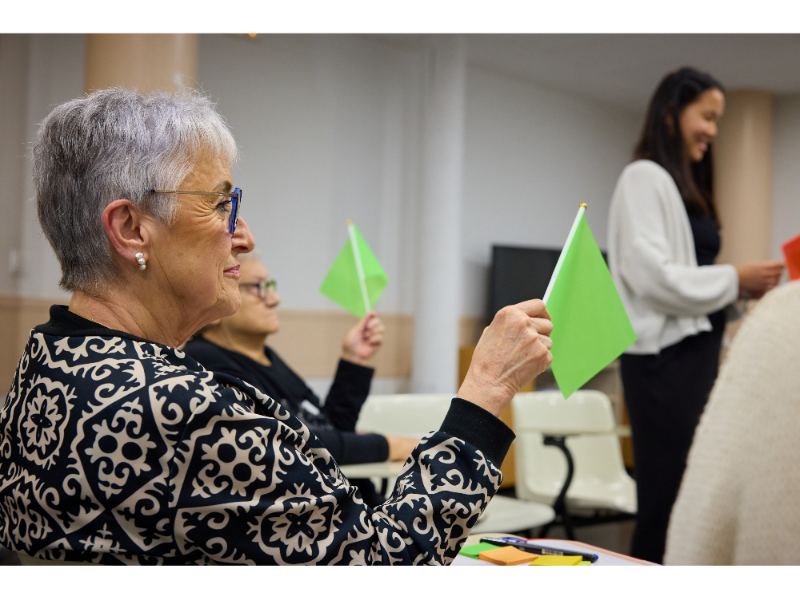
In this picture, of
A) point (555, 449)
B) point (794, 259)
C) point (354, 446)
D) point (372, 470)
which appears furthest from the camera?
point (555, 449)

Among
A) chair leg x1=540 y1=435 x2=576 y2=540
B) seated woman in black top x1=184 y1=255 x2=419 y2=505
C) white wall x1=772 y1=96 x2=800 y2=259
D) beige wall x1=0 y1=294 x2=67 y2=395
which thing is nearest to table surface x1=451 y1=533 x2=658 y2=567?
seated woman in black top x1=184 y1=255 x2=419 y2=505

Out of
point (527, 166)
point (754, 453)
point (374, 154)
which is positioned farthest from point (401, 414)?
point (527, 166)

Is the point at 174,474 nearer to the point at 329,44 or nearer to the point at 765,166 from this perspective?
the point at 329,44

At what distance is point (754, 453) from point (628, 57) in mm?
6246

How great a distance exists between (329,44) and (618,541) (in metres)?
3.91

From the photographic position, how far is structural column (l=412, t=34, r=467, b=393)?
5656 mm

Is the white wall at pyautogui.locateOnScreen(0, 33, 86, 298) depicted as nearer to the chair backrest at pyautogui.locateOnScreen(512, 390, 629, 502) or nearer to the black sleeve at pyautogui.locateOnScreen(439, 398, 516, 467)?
the chair backrest at pyautogui.locateOnScreen(512, 390, 629, 502)

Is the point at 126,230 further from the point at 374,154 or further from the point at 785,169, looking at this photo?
the point at 785,169

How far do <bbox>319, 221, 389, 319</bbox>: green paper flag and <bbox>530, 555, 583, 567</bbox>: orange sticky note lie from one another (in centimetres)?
145

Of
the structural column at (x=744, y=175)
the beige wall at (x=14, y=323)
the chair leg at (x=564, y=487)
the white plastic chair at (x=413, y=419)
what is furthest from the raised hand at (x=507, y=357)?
the structural column at (x=744, y=175)

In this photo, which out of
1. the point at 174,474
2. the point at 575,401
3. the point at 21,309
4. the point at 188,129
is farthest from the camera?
the point at 21,309

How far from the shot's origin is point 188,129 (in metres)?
1.04

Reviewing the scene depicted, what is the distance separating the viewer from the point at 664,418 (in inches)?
89.8
